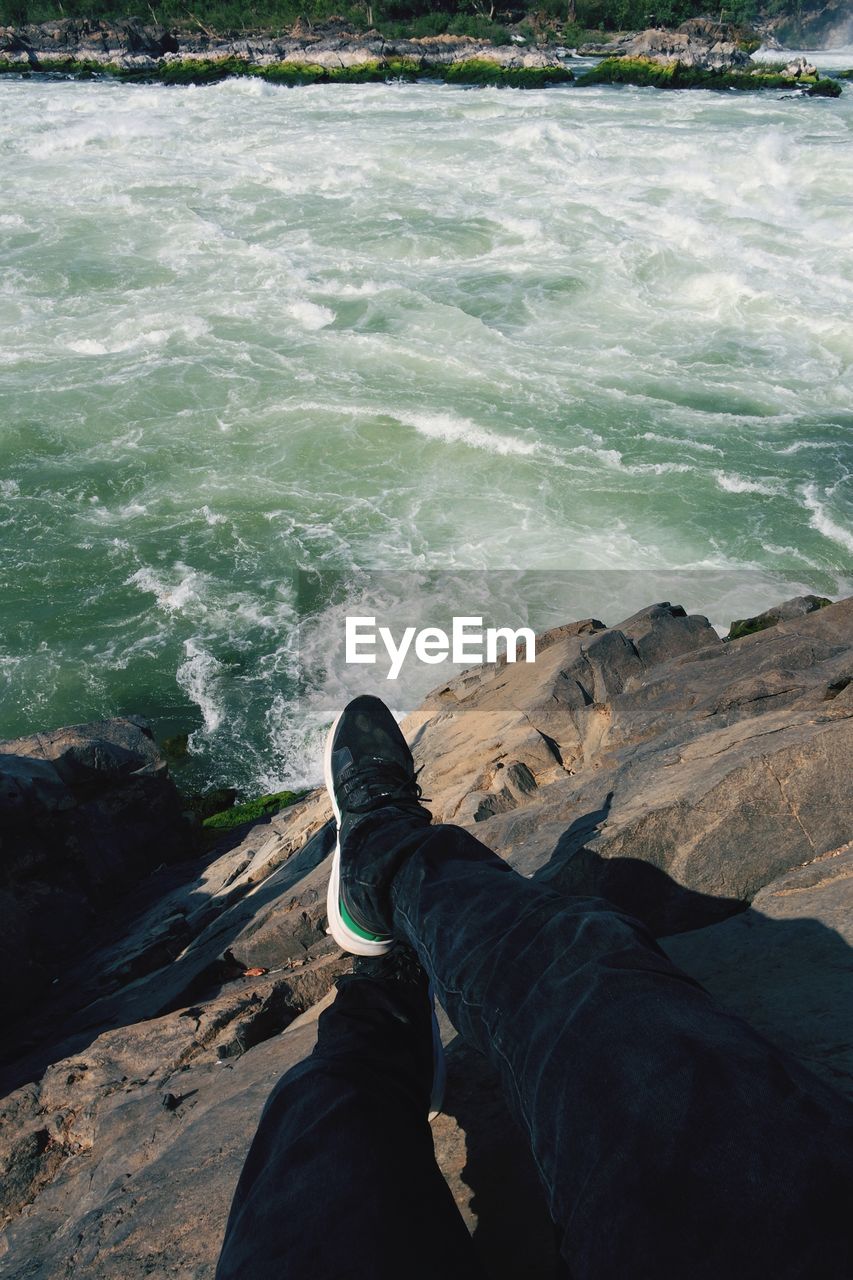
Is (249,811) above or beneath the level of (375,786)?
beneath

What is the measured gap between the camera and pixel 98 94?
4969 centimetres

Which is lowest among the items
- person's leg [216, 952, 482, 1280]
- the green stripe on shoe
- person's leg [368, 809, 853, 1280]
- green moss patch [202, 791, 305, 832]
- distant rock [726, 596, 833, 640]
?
green moss patch [202, 791, 305, 832]

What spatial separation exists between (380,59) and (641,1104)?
71.5 metres

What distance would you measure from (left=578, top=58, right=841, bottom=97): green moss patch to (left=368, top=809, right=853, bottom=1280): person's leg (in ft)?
202

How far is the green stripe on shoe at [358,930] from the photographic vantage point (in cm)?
303

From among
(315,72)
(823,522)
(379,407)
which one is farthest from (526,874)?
(315,72)

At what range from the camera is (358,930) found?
10.2 feet

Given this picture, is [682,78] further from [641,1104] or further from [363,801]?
[641,1104]

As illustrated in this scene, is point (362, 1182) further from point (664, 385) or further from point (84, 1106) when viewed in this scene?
point (664, 385)

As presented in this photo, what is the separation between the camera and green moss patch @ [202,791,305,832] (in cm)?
866

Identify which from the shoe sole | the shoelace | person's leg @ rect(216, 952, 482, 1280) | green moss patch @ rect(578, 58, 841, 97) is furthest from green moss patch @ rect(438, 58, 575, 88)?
person's leg @ rect(216, 952, 482, 1280)

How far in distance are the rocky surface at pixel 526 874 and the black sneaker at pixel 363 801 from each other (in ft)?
1.57

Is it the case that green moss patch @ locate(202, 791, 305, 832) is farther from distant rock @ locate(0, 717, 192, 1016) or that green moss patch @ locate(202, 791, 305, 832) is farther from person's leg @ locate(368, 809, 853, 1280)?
person's leg @ locate(368, 809, 853, 1280)

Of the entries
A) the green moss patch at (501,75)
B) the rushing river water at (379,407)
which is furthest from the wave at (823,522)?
the green moss patch at (501,75)
